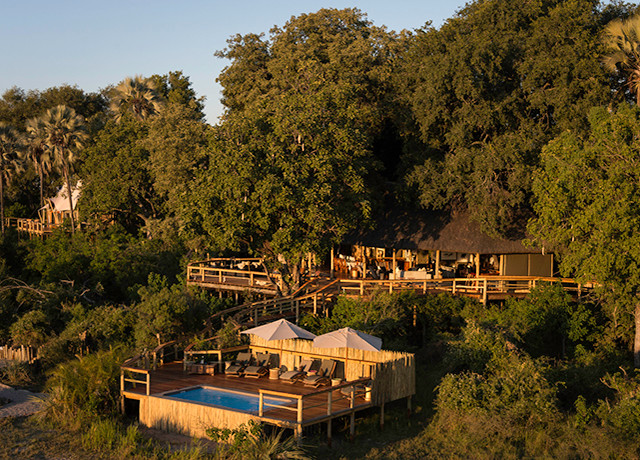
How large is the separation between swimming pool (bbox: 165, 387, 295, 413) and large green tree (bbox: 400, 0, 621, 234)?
15.1 metres

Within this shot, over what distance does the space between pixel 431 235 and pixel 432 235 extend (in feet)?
0.17

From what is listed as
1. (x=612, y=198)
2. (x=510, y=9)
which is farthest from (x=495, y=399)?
(x=510, y=9)

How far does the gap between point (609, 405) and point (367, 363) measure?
6.79 m

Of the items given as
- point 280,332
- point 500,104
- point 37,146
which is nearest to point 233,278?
point 280,332

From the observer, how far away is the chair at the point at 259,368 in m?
21.0

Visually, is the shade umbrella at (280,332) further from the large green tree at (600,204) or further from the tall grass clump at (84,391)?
the large green tree at (600,204)

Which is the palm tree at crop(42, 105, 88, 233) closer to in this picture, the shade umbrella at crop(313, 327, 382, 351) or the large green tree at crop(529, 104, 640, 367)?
the shade umbrella at crop(313, 327, 382, 351)

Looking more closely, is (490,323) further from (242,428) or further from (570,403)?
(242,428)

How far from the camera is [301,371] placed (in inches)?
822

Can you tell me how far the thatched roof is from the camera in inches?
1208

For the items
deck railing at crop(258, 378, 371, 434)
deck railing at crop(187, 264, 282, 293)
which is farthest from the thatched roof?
deck railing at crop(258, 378, 371, 434)

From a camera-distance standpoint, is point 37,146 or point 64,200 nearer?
point 37,146

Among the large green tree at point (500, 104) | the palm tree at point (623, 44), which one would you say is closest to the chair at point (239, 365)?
the large green tree at point (500, 104)

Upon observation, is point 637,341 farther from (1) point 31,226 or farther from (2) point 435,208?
(1) point 31,226
